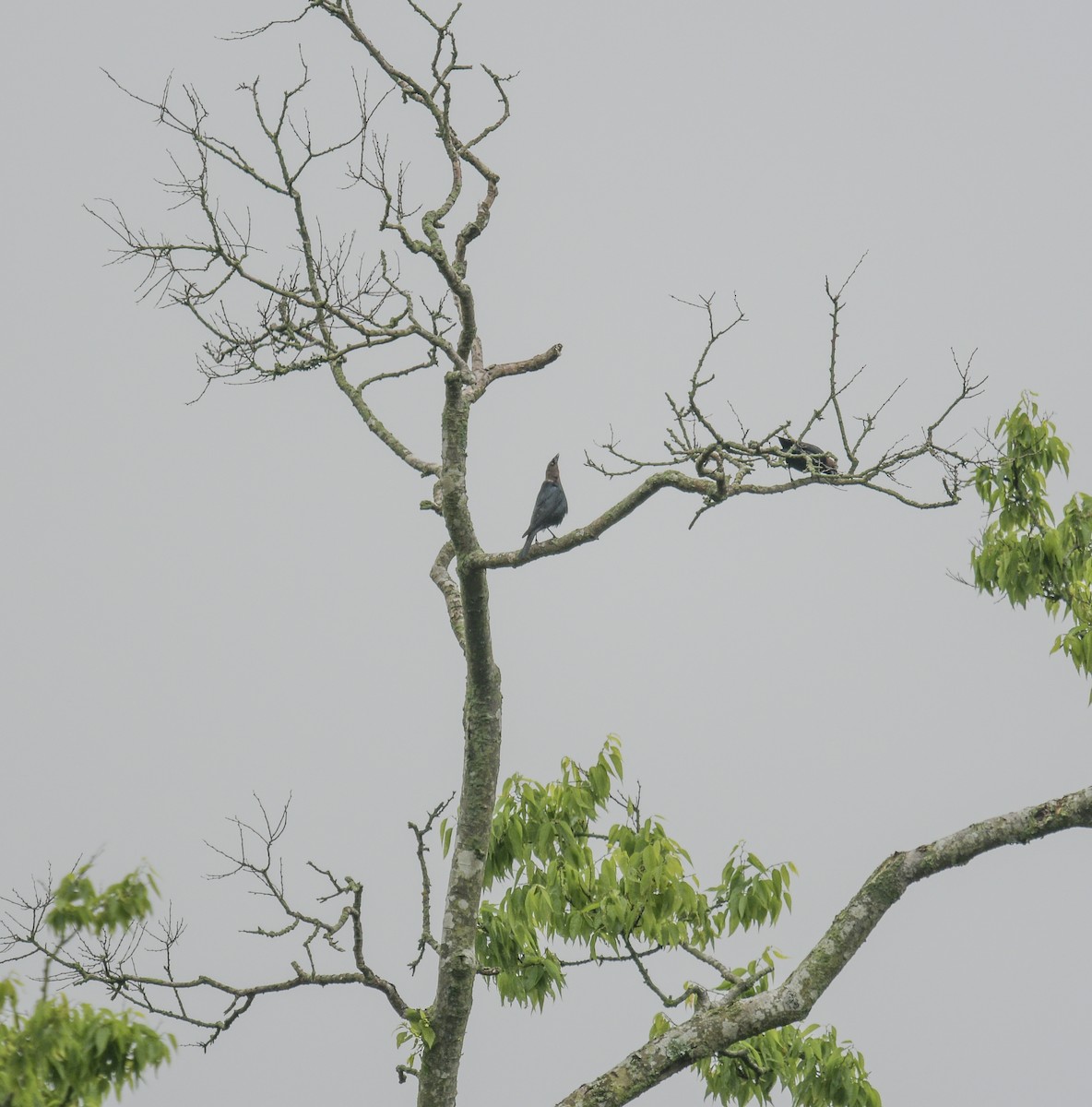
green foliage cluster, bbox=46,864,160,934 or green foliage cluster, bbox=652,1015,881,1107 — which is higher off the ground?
green foliage cluster, bbox=46,864,160,934

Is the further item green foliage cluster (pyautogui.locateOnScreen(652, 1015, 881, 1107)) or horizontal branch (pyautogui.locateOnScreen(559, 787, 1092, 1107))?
green foliage cluster (pyautogui.locateOnScreen(652, 1015, 881, 1107))

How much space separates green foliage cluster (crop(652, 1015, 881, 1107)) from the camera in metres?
6.87

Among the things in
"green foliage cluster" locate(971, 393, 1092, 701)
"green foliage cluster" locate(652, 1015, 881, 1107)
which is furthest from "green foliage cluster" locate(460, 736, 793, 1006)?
"green foliage cluster" locate(971, 393, 1092, 701)

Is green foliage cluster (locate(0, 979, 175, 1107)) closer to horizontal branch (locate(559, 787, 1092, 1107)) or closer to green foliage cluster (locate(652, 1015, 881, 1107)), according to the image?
horizontal branch (locate(559, 787, 1092, 1107))

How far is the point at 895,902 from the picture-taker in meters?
5.88

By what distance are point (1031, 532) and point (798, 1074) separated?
4.08m

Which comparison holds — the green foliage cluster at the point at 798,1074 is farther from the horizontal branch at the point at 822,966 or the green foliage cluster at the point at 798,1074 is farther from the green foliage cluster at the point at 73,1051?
the green foliage cluster at the point at 73,1051

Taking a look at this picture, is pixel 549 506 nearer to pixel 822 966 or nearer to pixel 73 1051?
pixel 822 966

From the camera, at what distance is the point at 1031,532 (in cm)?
877

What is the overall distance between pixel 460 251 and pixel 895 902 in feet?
13.4

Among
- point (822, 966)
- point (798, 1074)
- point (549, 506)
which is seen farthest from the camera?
point (549, 506)

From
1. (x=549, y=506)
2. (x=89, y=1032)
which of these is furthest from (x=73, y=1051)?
(x=549, y=506)

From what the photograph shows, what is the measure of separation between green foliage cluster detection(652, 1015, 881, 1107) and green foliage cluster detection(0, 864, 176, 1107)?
3.36 metres

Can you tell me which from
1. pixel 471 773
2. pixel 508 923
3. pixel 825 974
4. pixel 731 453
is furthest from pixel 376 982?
pixel 731 453
